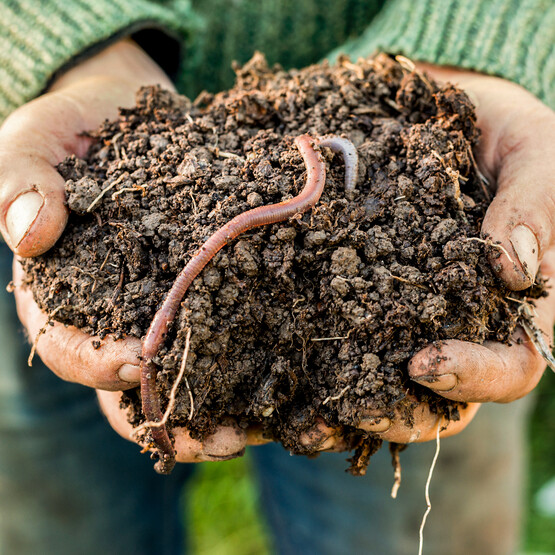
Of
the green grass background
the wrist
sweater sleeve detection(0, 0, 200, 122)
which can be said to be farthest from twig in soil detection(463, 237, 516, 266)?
the green grass background

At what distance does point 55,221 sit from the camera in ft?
7.08

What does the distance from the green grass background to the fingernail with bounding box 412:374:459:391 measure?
507 centimetres

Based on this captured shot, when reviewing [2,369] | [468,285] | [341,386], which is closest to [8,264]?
[2,369]

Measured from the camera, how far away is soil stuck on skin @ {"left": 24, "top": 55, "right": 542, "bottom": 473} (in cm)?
203

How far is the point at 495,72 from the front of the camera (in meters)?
2.98

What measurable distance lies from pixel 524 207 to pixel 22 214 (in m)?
1.98

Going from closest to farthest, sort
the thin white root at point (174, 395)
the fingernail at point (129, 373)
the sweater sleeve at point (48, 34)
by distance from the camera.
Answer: the thin white root at point (174, 395) < the fingernail at point (129, 373) < the sweater sleeve at point (48, 34)

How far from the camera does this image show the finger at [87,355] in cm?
200

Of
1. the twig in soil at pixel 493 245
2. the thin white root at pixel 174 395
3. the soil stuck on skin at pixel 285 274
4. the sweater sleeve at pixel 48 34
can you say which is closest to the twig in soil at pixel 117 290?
the soil stuck on skin at pixel 285 274

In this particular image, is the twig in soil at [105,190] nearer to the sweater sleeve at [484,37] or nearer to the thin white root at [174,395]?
the thin white root at [174,395]

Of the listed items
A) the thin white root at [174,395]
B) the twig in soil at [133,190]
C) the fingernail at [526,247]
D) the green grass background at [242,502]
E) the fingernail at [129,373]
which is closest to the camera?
the thin white root at [174,395]

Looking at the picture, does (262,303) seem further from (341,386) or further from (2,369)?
(2,369)

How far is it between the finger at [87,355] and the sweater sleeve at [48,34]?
1382 millimetres

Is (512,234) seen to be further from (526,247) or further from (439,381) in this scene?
(439,381)
